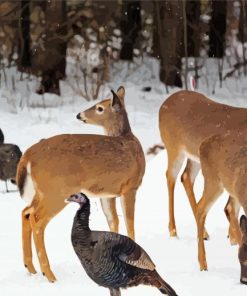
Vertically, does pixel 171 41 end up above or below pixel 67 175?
below

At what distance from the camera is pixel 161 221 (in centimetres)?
850

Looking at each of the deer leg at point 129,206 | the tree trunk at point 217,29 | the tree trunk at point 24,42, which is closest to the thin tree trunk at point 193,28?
the tree trunk at point 217,29

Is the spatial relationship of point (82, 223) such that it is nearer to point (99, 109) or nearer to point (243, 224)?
point (243, 224)

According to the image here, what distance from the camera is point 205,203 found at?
681 cm

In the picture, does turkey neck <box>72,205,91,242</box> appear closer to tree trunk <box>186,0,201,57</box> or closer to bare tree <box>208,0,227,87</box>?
tree trunk <box>186,0,201,57</box>

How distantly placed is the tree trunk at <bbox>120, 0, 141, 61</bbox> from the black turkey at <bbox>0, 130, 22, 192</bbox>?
10.5 meters

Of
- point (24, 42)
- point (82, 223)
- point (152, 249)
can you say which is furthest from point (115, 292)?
point (24, 42)

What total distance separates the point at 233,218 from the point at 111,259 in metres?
2.22

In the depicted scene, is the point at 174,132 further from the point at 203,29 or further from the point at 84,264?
the point at 203,29

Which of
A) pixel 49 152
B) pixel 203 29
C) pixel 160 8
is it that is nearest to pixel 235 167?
pixel 49 152

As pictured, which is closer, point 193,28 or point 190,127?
point 190,127

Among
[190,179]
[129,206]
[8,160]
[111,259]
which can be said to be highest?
[111,259]

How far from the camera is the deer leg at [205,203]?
6.72 meters

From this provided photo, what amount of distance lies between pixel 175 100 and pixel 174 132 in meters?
0.40
